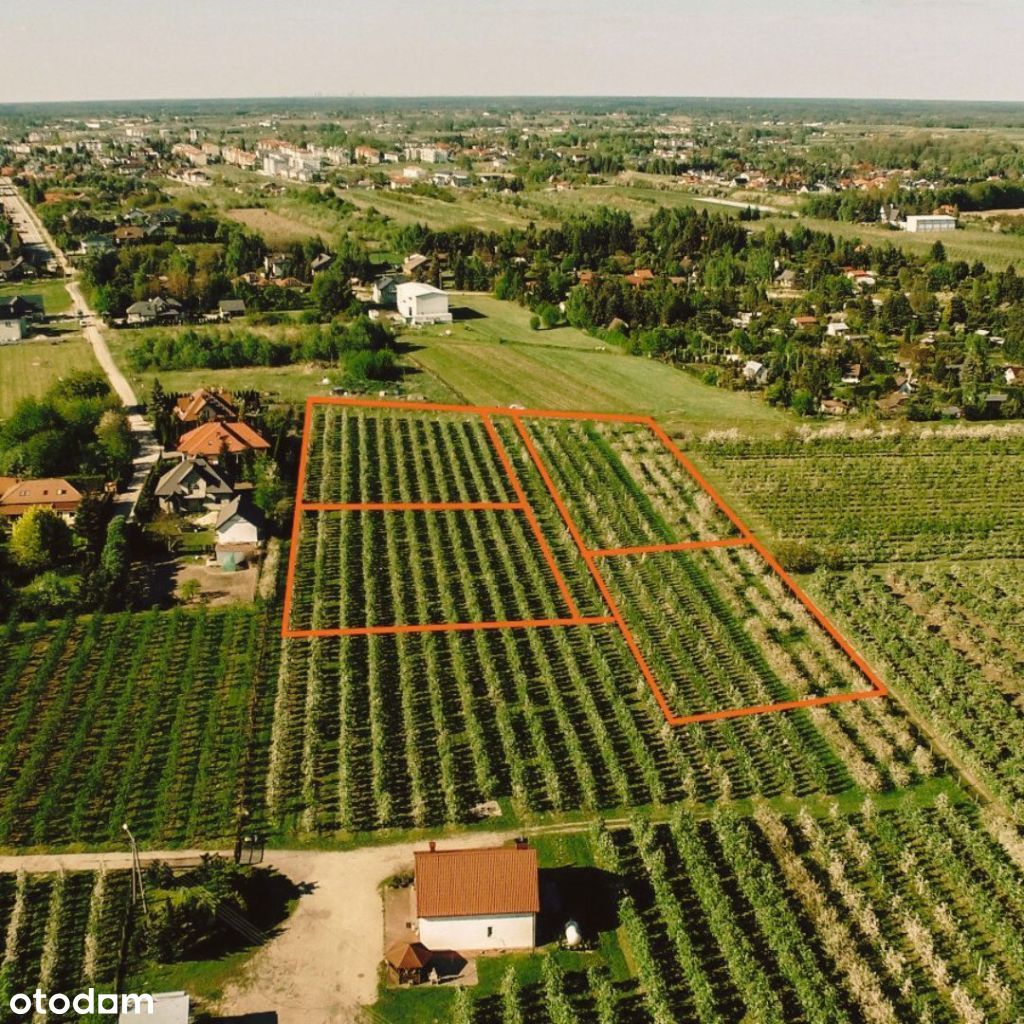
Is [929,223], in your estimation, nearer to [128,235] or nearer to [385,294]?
[385,294]

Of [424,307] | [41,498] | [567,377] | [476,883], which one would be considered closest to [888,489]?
[567,377]

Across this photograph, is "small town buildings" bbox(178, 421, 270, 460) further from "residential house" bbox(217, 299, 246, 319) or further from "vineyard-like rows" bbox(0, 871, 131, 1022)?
"residential house" bbox(217, 299, 246, 319)

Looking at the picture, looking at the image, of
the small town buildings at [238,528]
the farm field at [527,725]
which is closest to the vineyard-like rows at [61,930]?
the farm field at [527,725]

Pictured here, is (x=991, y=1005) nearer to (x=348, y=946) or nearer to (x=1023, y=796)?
(x=1023, y=796)

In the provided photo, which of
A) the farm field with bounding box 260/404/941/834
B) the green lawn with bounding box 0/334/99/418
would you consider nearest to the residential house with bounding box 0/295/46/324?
the green lawn with bounding box 0/334/99/418

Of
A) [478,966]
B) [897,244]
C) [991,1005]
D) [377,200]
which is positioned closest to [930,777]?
[991,1005]

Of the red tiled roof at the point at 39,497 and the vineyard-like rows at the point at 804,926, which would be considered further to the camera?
the red tiled roof at the point at 39,497

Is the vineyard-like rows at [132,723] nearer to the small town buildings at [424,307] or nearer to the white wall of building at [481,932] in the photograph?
the white wall of building at [481,932]
